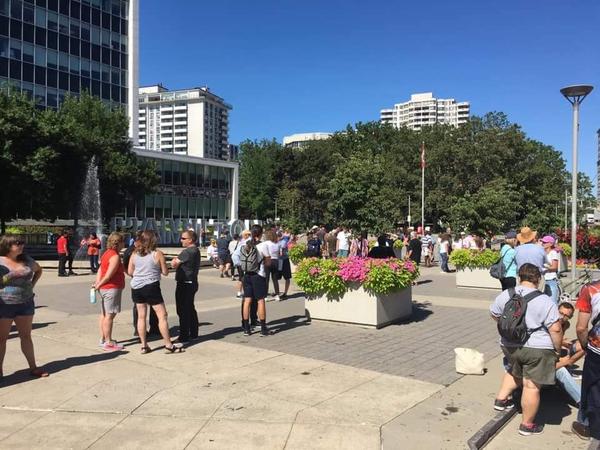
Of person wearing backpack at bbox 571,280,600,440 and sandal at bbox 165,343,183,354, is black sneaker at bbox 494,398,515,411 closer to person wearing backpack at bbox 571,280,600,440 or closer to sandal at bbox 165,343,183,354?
person wearing backpack at bbox 571,280,600,440

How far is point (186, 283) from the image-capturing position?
25.6 feet

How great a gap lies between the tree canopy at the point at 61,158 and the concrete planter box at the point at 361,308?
22458 mm

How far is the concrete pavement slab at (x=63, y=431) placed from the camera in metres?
4.29

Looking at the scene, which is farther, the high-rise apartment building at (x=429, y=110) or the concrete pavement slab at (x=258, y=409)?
the high-rise apartment building at (x=429, y=110)

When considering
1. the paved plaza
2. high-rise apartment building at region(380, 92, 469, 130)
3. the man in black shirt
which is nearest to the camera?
the paved plaza

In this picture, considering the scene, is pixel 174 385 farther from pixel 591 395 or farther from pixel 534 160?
pixel 534 160

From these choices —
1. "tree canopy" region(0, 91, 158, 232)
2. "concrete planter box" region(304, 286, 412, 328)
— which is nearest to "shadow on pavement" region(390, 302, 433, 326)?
"concrete planter box" region(304, 286, 412, 328)

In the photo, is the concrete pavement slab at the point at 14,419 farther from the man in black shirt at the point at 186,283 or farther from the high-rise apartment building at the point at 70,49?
the high-rise apartment building at the point at 70,49

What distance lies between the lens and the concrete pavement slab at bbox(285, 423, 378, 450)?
425 cm

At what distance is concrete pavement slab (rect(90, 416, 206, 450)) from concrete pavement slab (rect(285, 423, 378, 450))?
33.8 inches

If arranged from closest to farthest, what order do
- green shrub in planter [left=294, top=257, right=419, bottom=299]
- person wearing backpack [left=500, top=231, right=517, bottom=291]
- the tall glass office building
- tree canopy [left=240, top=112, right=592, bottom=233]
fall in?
1. green shrub in planter [left=294, top=257, right=419, bottom=299]
2. person wearing backpack [left=500, top=231, right=517, bottom=291]
3. tree canopy [left=240, top=112, right=592, bottom=233]
4. the tall glass office building

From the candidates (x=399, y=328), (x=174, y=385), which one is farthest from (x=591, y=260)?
(x=174, y=385)

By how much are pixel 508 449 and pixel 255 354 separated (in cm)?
362

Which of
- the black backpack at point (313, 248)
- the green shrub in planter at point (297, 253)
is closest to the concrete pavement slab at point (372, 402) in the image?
the black backpack at point (313, 248)
